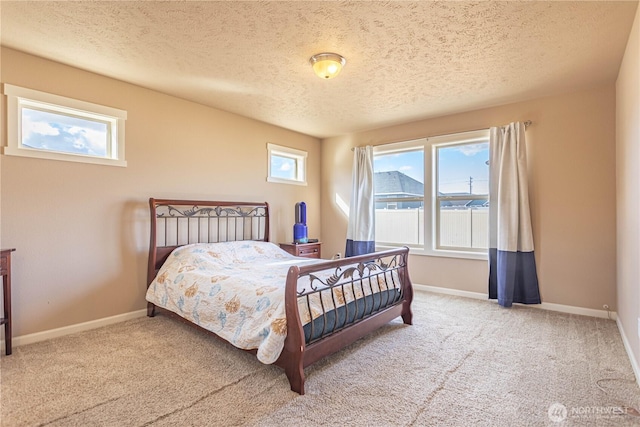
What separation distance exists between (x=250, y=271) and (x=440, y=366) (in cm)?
183

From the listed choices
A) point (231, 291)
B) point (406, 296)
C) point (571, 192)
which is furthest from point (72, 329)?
point (571, 192)

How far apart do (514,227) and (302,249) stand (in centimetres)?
279

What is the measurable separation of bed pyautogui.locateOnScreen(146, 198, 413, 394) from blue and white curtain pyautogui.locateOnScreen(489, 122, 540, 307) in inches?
56.5

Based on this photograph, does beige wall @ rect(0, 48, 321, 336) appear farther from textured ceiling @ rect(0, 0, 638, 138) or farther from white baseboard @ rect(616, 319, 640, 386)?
white baseboard @ rect(616, 319, 640, 386)

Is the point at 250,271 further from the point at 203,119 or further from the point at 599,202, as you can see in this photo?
the point at 599,202

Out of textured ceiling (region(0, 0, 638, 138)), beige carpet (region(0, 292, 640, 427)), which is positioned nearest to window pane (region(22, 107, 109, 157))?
textured ceiling (region(0, 0, 638, 138))

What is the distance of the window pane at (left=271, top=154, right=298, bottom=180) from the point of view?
5141 millimetres

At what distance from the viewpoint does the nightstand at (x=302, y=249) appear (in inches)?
187

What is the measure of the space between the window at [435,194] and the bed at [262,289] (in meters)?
1.61

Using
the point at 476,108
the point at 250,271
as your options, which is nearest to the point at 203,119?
the point at 250,271

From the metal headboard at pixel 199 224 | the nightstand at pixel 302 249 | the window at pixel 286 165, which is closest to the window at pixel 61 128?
the metal headboard at pixel 199 224

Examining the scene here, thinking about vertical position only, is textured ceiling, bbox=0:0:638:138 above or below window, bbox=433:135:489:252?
above

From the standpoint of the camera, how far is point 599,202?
3.49 m

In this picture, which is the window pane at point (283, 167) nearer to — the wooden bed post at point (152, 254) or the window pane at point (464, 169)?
the wooden bed post at point (152, 254)
